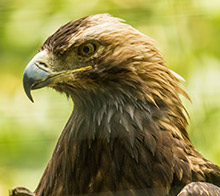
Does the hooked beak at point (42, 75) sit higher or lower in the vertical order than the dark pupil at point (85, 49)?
lower

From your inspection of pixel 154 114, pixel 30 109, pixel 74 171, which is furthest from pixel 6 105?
pixel 154 114

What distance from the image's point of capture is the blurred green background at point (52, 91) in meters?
2.42

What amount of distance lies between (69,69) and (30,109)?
1.28 feet

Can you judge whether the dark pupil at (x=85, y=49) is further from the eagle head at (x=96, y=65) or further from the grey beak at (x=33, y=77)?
the grey beak at (x=33, y=77)

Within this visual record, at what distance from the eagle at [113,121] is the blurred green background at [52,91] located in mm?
153

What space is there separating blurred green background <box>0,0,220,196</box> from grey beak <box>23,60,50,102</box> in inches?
7.9

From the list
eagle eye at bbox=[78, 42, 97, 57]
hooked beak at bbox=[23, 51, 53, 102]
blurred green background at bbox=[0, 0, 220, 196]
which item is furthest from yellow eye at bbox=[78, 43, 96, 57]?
blurred green background at bbox=[0, 0, 220, 196]

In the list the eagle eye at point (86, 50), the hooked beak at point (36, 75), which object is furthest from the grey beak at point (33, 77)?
the eagle eye at point (86, 50)

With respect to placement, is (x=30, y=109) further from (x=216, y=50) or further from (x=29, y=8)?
(x=216, y=50)

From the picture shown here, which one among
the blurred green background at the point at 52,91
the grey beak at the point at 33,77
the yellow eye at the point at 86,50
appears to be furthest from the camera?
the blurred green background at the point at 52,91

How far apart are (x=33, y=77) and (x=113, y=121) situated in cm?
41

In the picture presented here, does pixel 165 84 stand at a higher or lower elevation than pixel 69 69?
lower

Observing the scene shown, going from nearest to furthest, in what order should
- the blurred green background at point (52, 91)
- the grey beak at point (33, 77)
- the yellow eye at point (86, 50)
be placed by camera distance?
the grey beak at point (33, 77) < the yellow eye at point (86, 50) < the blurred green background at point (52, 91)

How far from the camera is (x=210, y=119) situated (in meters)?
2.67
